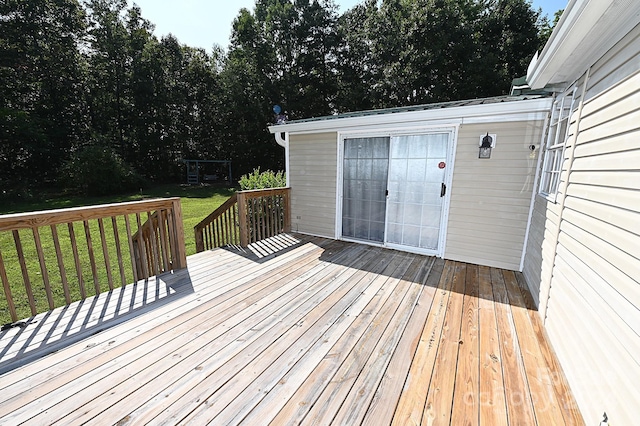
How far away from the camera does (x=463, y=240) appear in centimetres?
371

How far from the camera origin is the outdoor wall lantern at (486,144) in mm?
3320

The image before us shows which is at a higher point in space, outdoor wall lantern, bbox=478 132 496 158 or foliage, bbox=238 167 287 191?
outdoor wall lantern, bbox=478 132 496 158

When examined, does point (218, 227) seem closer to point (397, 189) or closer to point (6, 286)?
point (6, 286)

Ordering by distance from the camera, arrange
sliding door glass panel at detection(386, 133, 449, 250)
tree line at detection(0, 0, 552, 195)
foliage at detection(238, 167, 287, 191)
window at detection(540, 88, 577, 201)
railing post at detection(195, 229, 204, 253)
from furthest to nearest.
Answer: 1. tree line at detection(0, 0, 552, 195)
2. foliage at detection(238, 167, 287, 191)
3. railing post at detection(195, 229, 204, 253)
4. sliding door glass panel at detection(386, 133, 449, 250)
5. window at detection(540, 88, 577, 201)

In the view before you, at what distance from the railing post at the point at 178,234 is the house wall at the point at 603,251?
3612 mm

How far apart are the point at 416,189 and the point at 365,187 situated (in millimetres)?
812

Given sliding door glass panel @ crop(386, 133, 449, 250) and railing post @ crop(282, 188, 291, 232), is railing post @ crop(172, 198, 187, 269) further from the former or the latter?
sliding door glass panel @ crop(386, 133, 449, 250)

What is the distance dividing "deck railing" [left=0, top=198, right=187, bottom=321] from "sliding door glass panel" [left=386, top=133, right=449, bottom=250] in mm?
3017

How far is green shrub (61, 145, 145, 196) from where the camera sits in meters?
11.7

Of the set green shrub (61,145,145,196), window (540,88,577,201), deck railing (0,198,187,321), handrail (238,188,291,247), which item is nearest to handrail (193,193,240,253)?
handrail (238,188,291,247)

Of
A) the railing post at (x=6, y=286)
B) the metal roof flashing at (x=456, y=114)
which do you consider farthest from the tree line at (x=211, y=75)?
the railing post at (x=6, y=286)

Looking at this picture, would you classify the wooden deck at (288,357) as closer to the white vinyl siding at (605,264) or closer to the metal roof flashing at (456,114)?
the white vinyl siding at (605,264)

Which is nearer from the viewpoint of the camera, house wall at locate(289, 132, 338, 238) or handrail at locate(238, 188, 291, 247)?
handrail at locate(238, 188, 291, 247)

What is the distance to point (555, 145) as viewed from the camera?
2695 millimetres
